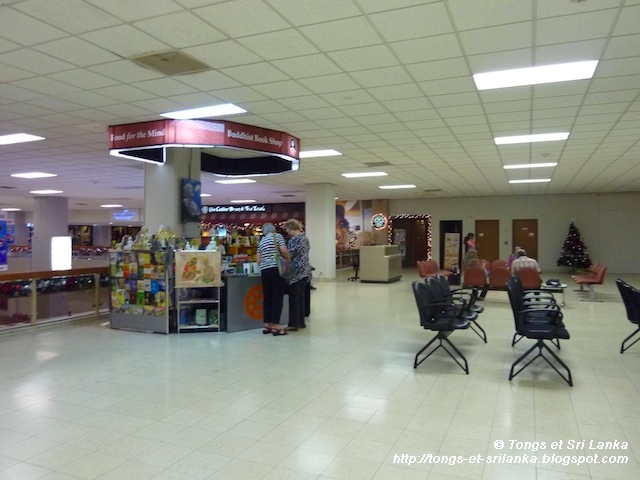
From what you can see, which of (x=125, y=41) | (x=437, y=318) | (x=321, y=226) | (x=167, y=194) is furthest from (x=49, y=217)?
(x=437, y=318)

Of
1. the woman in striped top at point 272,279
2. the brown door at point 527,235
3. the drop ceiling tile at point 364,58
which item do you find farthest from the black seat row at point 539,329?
the brown door at point 527,235

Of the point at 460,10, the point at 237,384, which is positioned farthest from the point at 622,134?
the point at 237,384

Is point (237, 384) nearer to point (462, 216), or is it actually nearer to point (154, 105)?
point (154, 105)

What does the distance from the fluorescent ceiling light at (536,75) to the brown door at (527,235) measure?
14679 mm

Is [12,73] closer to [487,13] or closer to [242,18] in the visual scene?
[242,18]

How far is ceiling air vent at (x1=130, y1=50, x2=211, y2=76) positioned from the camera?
4430 mm

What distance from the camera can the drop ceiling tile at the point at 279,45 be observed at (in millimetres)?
4004

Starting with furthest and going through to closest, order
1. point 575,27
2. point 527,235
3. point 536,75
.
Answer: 1. point 527,235
2. point 536,75
3. point 575,27

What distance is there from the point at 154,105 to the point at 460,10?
4083mm

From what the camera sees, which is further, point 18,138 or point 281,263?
point 18,138

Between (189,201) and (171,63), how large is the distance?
→ 3.45 metres

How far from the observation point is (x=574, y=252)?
56.0ft

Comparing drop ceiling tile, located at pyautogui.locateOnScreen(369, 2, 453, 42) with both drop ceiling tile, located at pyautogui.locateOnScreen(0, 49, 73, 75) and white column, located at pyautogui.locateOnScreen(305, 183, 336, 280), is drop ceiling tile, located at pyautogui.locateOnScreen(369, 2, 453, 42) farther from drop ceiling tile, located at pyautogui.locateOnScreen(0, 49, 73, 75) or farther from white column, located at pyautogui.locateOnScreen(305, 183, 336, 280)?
white column, located at pyautogui.locateOnScreen(305, 183, 336, 280)

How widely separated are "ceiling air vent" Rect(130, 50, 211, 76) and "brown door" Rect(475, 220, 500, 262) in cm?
1657
